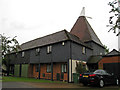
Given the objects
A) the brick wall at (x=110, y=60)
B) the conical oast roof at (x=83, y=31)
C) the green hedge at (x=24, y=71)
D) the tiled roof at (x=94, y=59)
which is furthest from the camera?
the conical oast roof at (x=83, y=31)

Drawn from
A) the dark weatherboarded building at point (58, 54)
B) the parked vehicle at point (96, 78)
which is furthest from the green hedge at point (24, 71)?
the parked vehicle at point (96, 78)

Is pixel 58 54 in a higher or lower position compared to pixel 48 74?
higher

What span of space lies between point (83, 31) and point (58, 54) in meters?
9.81

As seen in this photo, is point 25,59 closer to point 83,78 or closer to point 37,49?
point 37,49

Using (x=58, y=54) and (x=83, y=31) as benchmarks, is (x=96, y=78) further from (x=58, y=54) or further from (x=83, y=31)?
(x=83, y=31)

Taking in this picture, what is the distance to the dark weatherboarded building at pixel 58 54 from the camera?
60.2ft

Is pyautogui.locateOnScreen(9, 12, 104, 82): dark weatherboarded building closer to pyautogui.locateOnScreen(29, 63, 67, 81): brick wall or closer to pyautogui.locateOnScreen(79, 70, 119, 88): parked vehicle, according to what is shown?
pyautogui.locateOnScreen(29, 63, 67, 81): brick wall

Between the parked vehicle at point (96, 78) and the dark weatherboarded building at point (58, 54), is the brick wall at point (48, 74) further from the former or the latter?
the parked vehicle at point (96, 78)

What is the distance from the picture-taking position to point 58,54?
62.9 feet

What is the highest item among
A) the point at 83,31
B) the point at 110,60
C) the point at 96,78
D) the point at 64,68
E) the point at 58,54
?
the point at 83,31

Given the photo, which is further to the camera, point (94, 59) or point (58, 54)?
point (94, 59)

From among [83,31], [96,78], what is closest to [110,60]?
[96,78]

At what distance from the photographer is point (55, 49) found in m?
19.8

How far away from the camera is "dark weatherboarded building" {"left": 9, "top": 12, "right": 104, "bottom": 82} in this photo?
60.2 ft
